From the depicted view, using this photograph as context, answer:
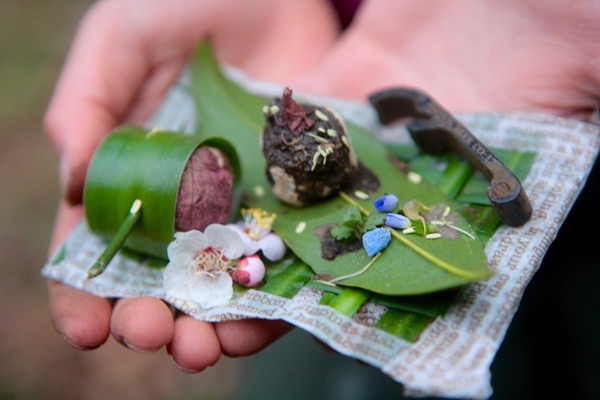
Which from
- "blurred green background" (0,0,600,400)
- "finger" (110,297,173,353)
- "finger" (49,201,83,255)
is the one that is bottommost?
"blurred green background" (0,0,600,400)

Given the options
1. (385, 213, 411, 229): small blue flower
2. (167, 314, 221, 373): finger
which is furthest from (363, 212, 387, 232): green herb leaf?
(167, 314, 221, 373): finger

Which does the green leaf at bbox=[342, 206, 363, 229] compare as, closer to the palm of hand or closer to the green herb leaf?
the green herb leaf

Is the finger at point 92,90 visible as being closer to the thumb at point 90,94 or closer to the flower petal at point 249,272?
the thumb at point 90,94

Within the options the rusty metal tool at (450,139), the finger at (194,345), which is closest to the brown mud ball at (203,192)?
the finger at (194,345)

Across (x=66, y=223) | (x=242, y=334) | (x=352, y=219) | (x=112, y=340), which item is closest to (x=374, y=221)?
(x=352, y=219)

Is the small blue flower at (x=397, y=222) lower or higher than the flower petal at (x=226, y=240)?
higher

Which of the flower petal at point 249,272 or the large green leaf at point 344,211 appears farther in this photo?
the flower petal at point 249,272

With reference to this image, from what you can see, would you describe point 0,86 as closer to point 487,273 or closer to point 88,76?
point 88,76
